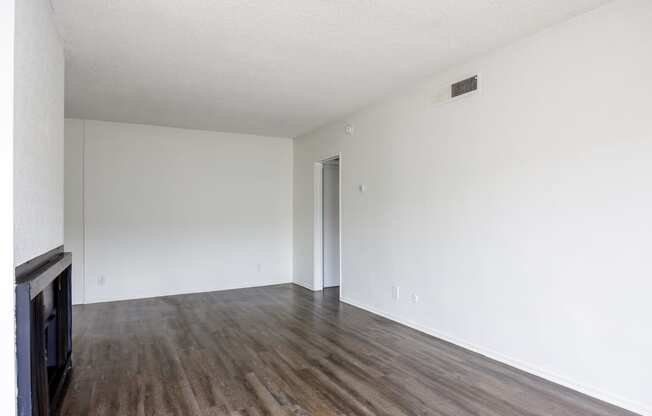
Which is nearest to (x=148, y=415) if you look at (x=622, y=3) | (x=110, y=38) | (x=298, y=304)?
(x=110, y=38)

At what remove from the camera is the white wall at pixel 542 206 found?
2459mm

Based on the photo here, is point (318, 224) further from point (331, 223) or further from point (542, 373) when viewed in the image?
point (542, 373)

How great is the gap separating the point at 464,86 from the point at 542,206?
1344mm

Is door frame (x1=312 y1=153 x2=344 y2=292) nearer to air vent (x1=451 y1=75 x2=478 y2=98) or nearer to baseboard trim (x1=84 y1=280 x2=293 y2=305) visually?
baseboard trim (x1=84 y1=280 x2=293 y2=305)

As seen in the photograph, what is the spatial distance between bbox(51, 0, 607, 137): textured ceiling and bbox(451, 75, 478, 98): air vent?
222 mm

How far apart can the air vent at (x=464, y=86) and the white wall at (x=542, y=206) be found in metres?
0.07

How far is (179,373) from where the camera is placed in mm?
3102

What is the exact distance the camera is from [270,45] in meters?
3.14

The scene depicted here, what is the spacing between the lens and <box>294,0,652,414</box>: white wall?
2459 mm

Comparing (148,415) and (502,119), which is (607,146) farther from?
(148,415)

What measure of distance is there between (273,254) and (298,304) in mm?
1699

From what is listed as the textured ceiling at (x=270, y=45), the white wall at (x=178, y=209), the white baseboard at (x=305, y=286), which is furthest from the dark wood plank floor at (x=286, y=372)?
the textured ceiling at (x=270, y=45)

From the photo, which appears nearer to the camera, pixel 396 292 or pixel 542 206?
pixel 542 206
